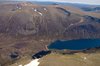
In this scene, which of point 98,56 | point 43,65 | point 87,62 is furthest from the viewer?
point 98,56

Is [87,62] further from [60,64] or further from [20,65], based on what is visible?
[20,65]

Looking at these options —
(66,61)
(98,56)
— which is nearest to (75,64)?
(66,61)

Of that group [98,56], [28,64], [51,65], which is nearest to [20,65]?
[28,64]

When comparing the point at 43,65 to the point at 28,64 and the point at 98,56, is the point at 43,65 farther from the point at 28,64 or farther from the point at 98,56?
the point at 98,56

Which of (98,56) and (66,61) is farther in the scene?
(98,56)

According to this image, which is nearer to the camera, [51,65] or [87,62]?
[51,65]

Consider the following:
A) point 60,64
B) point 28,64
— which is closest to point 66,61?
point 60,64

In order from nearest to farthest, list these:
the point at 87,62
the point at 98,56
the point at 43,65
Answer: the point at 43,65 < the point at 87,62 < the point at 98,56
